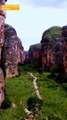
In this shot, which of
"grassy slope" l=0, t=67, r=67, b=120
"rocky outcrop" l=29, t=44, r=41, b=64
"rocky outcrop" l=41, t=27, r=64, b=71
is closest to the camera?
"grassy slope" l=0, t=67, r=67, b=120

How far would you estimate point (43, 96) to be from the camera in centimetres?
7088

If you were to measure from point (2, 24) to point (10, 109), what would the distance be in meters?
14.3

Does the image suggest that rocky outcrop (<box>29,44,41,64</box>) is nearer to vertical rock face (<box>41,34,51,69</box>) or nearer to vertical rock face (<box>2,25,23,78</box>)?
vertical rock face (<box>41,34,51,69</box>)

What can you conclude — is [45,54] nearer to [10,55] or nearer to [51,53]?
[51,53]

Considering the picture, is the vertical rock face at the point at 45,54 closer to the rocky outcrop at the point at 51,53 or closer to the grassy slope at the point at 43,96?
the rocky outcrop at the point at 51,53

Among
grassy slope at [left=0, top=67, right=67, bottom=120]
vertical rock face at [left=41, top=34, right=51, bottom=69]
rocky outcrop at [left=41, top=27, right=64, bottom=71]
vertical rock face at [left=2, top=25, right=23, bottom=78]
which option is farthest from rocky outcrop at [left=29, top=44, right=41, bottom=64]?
grassy slope at [left=0, top=67, right=67, bottom=120]

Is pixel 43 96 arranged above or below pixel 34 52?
below

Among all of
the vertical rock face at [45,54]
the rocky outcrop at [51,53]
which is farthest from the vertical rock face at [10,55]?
the rocky outcrop at [51,53]

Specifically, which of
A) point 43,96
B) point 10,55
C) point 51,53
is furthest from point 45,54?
point 43,96

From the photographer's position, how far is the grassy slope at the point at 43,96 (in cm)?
6291

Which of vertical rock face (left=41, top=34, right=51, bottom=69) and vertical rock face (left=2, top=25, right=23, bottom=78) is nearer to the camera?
vertical rock face (left=2, top=25, right=23, bottom=78)

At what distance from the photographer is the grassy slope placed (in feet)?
206

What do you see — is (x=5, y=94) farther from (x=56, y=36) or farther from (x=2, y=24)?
(x=56, y=36)

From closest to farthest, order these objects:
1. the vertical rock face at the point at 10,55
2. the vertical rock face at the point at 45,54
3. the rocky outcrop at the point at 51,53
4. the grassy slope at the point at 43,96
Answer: the grassy slope at the point at 43,96
the vertical rock face at the point at 10,55
the rocky outcrop at the point at 51,53
the vertical rock face at the point at 45,54
